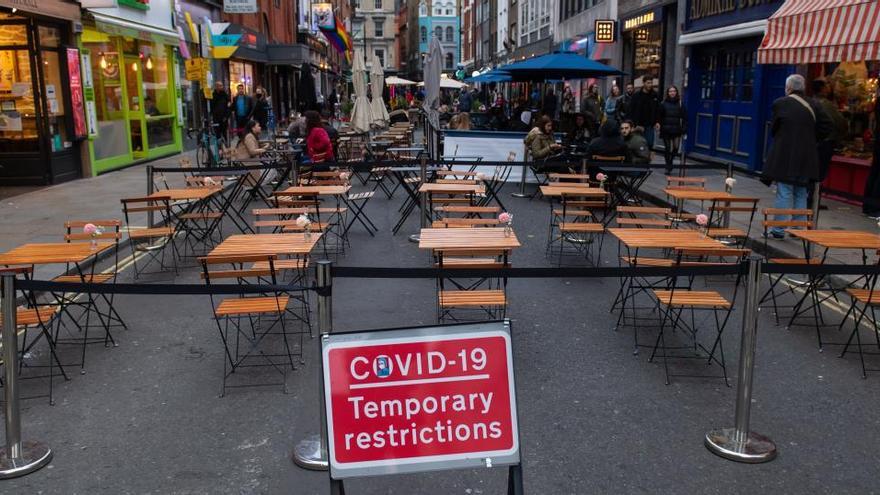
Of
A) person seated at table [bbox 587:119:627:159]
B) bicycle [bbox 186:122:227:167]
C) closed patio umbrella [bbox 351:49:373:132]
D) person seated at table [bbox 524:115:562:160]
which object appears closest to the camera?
person seated at table [bbox 587:119:627:159]

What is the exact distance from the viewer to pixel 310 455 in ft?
13.5

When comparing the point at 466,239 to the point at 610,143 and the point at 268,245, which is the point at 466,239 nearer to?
the point at 268,245

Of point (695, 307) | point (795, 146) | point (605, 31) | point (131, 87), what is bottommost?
point (695, 307)

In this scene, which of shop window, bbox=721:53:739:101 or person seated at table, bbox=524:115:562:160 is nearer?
person seated at table, bbox=524:115:562:160

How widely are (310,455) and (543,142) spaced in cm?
1048

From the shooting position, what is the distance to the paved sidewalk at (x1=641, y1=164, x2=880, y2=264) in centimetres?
884

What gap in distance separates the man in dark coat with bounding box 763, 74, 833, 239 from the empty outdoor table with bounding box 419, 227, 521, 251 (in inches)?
189

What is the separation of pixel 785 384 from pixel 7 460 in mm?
4832

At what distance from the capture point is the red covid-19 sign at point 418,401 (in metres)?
2.76

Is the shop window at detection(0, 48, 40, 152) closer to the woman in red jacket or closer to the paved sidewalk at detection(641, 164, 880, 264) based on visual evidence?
the woman in red jacket

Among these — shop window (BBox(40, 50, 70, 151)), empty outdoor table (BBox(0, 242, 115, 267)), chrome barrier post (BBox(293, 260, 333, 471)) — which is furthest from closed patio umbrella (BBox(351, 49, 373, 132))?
chrome barrier post (BBox(293, 260, 333, 471))

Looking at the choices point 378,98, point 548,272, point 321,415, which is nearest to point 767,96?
point 378,98

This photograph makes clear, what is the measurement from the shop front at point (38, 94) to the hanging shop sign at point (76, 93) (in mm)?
20

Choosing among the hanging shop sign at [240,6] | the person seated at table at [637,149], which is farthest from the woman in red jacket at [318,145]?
the hanging shop sign at [240,6]
